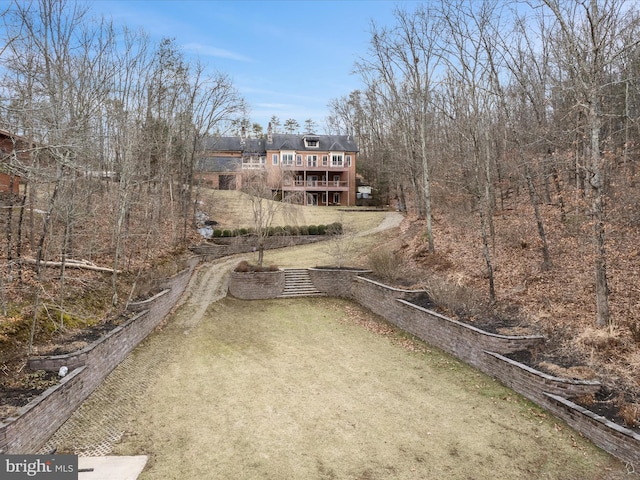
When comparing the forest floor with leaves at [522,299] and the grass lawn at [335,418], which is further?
the forest floor with leaves at [522,299]

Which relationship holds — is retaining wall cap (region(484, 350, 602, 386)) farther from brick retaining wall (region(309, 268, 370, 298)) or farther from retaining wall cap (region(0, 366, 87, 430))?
brick retaining wall (region(309, 268, 370, 298))

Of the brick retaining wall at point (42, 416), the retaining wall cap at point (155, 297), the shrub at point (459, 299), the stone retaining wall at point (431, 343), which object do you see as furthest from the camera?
the retaining wall cap at point (155, 297)

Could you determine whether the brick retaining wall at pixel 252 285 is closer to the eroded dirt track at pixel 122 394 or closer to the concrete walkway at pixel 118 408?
the eroded dirt track at pixel 122 394

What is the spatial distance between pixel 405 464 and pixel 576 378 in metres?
4.39

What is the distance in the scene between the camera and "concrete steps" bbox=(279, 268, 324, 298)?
20234 millimetres

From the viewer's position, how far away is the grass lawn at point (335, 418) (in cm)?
721

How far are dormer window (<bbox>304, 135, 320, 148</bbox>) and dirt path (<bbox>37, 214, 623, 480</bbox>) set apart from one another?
122ft

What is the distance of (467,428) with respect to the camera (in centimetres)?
848

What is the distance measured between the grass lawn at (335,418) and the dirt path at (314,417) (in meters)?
0.03

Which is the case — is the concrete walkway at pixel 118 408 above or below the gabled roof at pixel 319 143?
below

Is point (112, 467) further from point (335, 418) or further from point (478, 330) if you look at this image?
point (478, 330)

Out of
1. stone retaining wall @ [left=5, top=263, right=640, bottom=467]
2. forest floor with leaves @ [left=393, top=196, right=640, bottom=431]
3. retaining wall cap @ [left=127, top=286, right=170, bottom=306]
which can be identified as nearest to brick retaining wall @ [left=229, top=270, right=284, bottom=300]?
stone retaining wall @ [left=5, top=263, right=640, bottom=467]

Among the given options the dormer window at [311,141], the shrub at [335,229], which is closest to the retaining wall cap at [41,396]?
the shrub at [335,229]

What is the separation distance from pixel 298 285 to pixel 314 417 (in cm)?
1189
